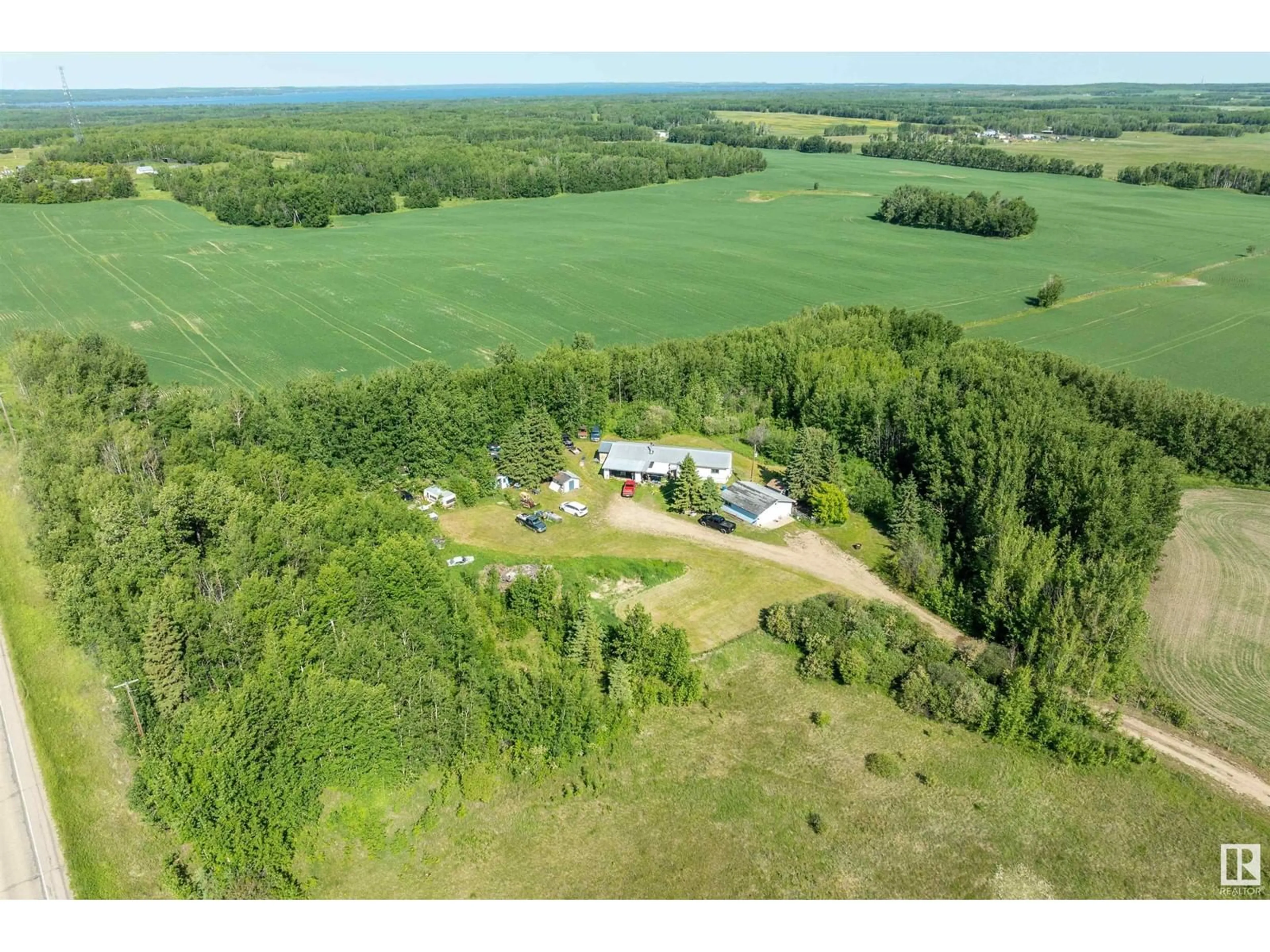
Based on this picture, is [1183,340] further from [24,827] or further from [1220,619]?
[24,827]

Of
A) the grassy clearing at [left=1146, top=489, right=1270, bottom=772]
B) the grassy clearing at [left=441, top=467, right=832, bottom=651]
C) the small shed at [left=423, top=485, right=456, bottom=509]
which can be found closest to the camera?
the grassy clearing at [left=1146, top=489, right=1270, bottom=772]

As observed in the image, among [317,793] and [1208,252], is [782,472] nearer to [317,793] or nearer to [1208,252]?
[317,793]

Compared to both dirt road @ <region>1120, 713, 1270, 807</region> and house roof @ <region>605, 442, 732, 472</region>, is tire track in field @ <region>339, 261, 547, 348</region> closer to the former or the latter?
house roof @ <region>605, 442, 732, 472</region>

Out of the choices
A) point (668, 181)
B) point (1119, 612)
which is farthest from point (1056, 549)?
point (668, 181)

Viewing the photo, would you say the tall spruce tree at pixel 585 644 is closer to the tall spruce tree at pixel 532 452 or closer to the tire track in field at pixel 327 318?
the tall spruce tree at pixel 532 452

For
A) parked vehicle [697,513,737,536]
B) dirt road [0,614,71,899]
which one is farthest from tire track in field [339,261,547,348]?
dirt road [0,614,71,899]

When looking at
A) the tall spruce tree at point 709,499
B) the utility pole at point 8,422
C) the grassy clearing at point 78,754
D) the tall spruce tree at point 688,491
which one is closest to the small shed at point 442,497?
the tall spruce tree at point 688,491

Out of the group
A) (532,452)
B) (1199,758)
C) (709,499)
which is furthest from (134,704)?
A: (1199,758)
